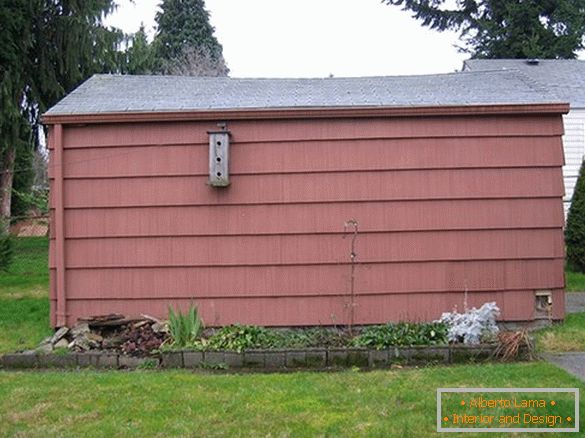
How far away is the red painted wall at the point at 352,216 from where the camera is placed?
6.73 metres

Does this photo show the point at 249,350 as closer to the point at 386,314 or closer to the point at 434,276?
the point at 386,314

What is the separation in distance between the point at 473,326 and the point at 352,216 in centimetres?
173

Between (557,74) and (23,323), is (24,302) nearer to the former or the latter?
(23,323)

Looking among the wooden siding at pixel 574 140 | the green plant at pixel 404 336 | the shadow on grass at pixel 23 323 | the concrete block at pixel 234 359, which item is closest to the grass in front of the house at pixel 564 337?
the green plant at pixel 404 336

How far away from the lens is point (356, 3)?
2089 cm

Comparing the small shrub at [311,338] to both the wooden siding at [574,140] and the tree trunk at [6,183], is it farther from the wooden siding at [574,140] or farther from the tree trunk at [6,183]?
the tree trunk at [6,183]

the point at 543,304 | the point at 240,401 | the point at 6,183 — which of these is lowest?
the point at 240,401

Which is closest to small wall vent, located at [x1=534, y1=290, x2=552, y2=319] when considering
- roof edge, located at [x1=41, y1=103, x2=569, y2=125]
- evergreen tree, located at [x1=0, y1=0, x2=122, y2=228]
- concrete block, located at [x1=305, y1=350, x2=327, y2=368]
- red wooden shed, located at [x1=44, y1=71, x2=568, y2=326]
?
red wooden shed, located at [x1=44, y1=71, x2=568, y2=326]

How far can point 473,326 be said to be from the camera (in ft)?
18.9

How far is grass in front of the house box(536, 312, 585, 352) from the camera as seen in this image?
19.5 feet

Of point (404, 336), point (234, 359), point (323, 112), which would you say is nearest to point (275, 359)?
point (234, 359)

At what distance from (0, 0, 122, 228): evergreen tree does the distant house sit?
10.4 metres

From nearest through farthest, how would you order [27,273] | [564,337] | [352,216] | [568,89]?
[564,337]
[352,216]
[27,273]
[568,89]

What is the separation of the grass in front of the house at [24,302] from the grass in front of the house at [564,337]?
507 cm
